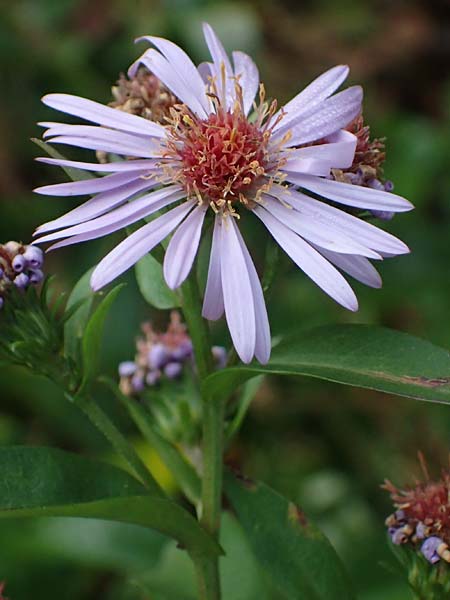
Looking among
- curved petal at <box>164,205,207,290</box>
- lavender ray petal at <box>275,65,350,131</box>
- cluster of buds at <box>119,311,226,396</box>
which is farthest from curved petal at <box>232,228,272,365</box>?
cluster of buds at <box>119,311,226,396</box>

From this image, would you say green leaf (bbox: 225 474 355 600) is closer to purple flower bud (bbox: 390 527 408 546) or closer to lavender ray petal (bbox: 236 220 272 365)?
purple flower bud (bbox: 390 527 408 546)

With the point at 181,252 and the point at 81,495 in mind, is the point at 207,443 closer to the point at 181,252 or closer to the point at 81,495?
the point at 81,495

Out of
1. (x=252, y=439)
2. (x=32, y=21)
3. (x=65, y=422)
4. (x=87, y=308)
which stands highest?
(x=32, y=21)

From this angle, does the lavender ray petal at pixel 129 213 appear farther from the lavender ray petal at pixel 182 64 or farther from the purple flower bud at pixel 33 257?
the lavender ray petal at pixel 182 64

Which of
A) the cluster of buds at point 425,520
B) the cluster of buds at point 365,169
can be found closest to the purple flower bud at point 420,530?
the cluster of buds at point 425,520

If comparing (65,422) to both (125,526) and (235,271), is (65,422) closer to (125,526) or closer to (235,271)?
(125,526)

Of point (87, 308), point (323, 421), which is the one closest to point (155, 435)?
point (87, 308)
